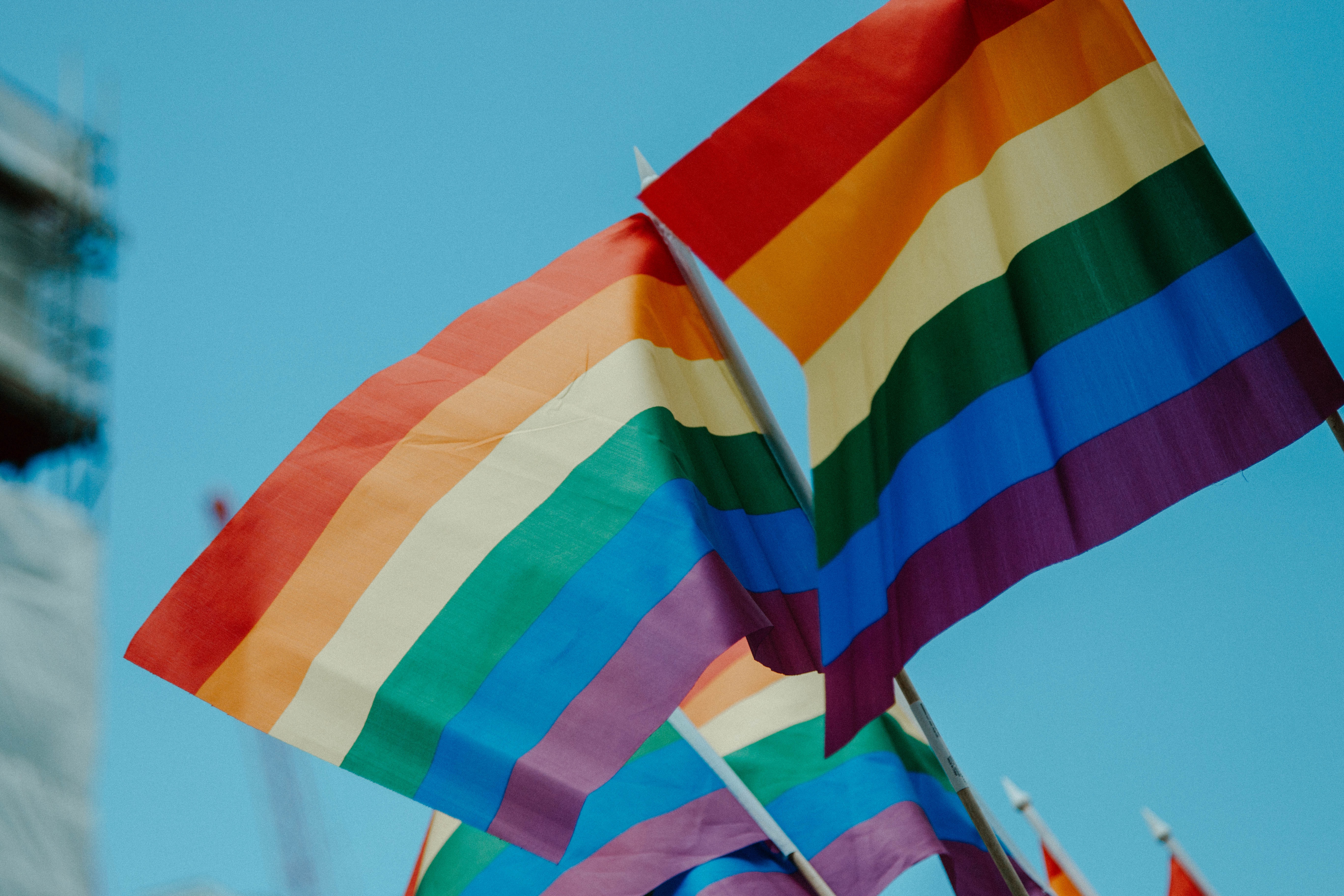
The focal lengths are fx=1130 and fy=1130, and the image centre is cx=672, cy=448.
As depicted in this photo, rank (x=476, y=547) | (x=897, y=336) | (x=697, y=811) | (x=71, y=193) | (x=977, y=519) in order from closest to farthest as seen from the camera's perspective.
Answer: (x=977, y=519) < (x=897, y=336) < (x=476, y=547) < (x=697, y=811) < (x=71, y=193)

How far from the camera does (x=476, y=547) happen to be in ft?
13.5

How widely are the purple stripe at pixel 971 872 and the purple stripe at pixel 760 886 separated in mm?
689

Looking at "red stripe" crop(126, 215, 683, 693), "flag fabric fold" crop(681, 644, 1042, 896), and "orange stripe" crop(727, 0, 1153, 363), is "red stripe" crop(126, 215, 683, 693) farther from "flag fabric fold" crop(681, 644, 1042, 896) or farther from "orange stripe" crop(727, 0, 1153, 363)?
"flag fabric fold" crop(681, 644, 1042, 896)

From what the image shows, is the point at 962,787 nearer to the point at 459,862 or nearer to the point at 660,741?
the point at 660,741

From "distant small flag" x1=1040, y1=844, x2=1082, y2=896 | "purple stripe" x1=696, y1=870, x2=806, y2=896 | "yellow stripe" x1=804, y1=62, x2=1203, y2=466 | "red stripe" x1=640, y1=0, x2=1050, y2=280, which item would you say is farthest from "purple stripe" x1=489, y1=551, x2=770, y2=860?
"distant small flag" x1=1040, y1=844, x2=1082, y2=896

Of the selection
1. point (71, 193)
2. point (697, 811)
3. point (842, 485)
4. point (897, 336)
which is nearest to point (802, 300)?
point (897, 336)

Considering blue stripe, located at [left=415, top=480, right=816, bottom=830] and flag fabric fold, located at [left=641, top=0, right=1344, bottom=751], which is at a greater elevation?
flag fabric fold, located at [left=641, top=0, right=1344, bottom=751]

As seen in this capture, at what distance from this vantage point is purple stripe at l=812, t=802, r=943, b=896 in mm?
6070

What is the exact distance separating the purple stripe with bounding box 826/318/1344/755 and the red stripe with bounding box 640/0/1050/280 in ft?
3.90

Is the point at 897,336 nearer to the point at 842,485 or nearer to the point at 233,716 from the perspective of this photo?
the point at 842,485

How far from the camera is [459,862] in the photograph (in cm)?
606

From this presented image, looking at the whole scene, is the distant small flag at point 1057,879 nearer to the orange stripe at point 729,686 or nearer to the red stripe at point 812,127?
the orange stripe at point 729,686

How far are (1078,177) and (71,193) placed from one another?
94.3ft

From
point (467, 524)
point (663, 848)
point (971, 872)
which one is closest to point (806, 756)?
point (971, 872)
